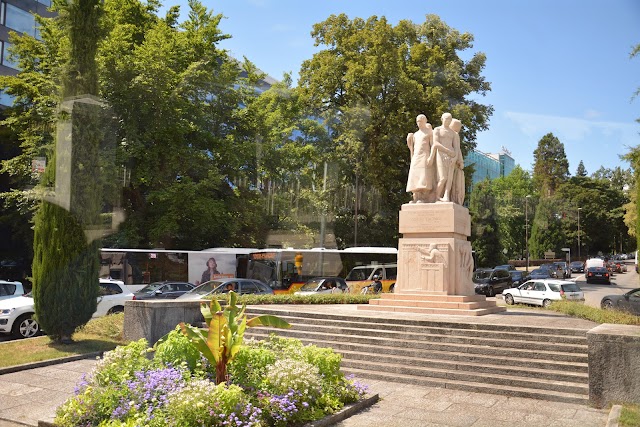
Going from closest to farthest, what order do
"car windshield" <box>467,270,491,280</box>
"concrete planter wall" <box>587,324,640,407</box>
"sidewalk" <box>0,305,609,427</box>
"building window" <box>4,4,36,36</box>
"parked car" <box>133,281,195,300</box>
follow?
"sidewalk" <box>0,305,609,427</box> < "concrete planter wall" <box>587,324,640,407</box> < "parked car" <box>133,281,195,300</box> < "car windshield" <box>467,270,491,280</box> < "building window" <box>4,4,36,36</box>

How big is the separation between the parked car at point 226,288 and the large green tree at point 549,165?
310 feet

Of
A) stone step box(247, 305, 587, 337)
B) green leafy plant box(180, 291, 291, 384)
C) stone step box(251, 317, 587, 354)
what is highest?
green leafy plant box(180, 291, 291, 384)

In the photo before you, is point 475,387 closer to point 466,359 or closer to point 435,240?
point 466,359

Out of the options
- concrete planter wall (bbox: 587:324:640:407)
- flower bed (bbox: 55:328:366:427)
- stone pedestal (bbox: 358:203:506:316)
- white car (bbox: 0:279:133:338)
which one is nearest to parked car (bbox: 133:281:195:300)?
white car (bbox: 0:279:133:338)

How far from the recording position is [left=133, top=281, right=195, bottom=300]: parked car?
66.9 ft

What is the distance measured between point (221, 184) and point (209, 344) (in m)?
26.3

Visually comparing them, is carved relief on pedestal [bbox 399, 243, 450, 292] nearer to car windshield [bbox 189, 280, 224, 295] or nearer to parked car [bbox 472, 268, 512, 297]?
car windshield [bbox 189, 280, 224, 295]

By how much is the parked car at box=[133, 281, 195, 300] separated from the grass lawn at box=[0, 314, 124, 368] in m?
5.32

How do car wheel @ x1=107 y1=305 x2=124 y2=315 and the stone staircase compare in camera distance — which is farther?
car wheel @ x1=107 y1=305 x2=124 y2=315

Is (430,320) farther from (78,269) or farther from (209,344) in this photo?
(78,269)

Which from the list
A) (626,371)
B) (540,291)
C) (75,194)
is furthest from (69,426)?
(540,291)

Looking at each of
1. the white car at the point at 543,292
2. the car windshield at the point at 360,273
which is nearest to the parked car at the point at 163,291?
the car windshield at the point at 360,273

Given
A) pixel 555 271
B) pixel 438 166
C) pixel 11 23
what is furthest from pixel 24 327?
pixel 555 271

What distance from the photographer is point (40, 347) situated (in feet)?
40.5
